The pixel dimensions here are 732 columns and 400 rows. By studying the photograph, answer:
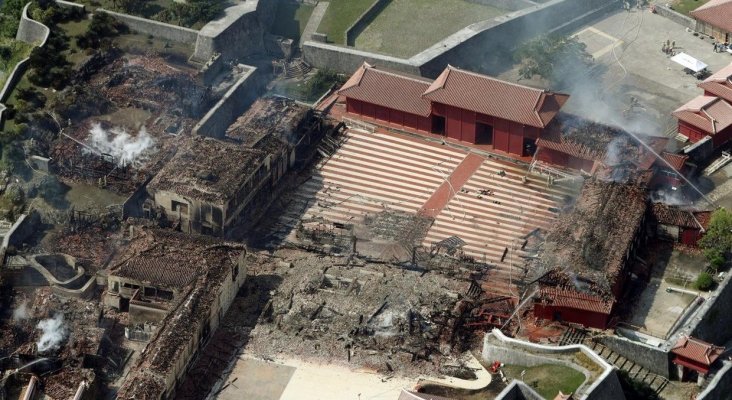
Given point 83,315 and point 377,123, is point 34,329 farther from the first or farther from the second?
point 377,123

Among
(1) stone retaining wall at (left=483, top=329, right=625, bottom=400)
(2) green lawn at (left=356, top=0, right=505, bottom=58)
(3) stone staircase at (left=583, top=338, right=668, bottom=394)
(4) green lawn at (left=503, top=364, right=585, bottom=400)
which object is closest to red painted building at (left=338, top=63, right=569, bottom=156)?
(2) green lawn at (left=356, top=0, right=505, bottom=58)

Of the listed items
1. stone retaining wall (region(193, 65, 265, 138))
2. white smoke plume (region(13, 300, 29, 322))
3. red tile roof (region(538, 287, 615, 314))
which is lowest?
white smoke plume (region(13, 300, 29, 322))

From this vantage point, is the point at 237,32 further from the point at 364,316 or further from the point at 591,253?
the point at 591,253

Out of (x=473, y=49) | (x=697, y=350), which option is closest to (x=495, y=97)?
(x=473, y=49)

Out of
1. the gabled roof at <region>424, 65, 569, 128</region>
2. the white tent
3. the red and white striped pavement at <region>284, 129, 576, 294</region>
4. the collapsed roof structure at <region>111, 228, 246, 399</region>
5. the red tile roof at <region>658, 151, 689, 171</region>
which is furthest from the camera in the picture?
the white tent

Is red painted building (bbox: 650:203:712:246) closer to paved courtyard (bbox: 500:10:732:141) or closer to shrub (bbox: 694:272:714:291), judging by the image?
shrub (bbox: 694:272:714:291)

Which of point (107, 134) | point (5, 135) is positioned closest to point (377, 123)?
point (107, 134)

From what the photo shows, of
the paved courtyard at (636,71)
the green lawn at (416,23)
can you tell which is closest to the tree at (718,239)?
the paved courtyard at (636,71)
